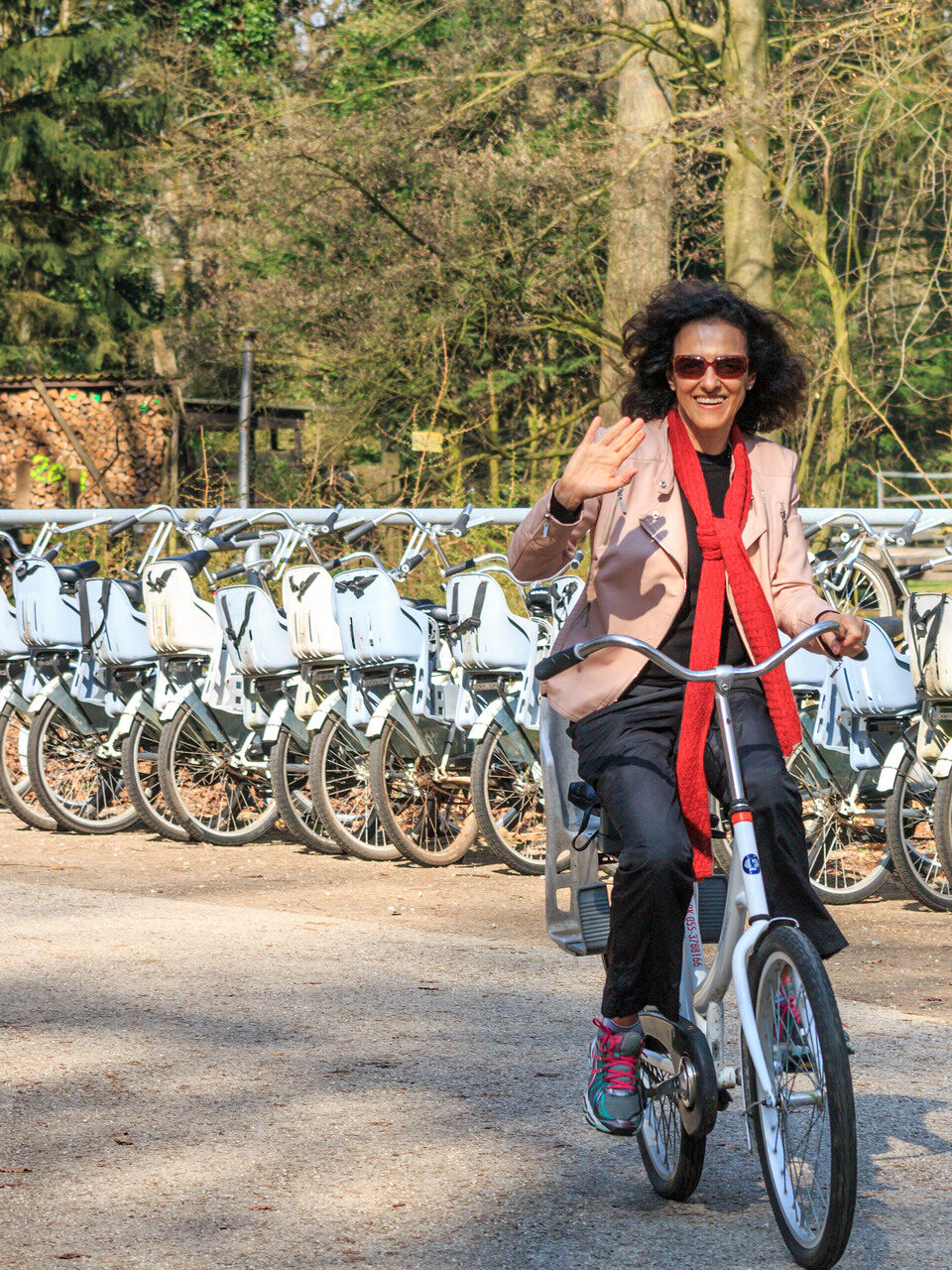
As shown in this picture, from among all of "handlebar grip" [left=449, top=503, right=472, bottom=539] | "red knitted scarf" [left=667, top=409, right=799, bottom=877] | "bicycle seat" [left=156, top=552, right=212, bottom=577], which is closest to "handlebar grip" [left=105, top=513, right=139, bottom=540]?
"bicycle seat" [left=156, top=552, right=212, bottom=577]

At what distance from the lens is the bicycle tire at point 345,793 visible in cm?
826

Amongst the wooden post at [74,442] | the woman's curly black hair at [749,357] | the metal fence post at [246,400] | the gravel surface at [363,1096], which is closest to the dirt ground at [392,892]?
the gravel surface at [363,1096]

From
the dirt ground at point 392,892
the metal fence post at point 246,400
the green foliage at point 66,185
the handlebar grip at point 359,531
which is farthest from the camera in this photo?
the green foliage at point 66,185

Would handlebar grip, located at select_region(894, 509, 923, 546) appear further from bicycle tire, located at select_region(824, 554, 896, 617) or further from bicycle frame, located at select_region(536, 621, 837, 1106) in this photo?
bicycle frame, located at select_region(536, 621, 837, 1106)

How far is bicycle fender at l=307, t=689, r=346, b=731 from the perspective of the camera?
833 centimetres

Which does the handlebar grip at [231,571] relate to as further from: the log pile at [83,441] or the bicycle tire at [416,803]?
the log pile at [83,441]

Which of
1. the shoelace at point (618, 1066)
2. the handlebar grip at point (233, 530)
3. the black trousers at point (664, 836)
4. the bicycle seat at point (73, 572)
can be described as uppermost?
the handlebar grip at point (233, 530)

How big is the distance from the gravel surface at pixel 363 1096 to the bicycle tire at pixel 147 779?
4.42ft

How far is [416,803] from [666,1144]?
4.47 metres

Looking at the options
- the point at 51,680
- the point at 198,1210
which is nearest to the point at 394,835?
the point at 51,680

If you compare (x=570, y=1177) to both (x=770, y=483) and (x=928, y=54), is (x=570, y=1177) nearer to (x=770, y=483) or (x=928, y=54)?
(x=770, y=483)

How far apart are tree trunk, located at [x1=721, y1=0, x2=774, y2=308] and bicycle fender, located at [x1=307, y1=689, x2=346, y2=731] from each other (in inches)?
329

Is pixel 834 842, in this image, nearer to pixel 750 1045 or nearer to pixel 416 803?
pixel 416 803

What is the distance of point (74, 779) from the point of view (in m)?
9.38
